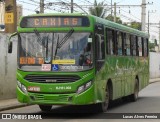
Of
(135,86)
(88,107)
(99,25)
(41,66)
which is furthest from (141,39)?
(41,66)

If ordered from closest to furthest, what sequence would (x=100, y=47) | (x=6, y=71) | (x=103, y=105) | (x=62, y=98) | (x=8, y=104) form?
(x=62, y=98), (x=100, y=47), (x=103, y=105), (x=8, y=104), (x=6, y=71)

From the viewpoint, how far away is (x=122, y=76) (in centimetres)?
1783

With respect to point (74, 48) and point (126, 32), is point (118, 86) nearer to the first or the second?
point (126, 32)

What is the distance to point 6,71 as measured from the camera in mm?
20016

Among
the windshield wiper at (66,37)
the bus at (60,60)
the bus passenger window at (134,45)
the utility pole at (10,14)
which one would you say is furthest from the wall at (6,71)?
the windshield wiper at (66,37)

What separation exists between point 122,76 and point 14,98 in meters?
5.20

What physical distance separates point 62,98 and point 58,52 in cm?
131

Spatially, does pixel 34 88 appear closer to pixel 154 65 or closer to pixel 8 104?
pixel 8 104

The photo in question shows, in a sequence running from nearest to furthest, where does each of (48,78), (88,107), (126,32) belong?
(48,78), (88,107), (126,32)

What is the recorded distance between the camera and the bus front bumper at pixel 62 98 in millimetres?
13500

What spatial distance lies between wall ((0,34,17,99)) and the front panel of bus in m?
5.61

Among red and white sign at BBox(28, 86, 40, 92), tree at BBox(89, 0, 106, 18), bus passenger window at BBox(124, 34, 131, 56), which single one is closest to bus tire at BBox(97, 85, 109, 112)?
red and white sign at BBox(28, 86, 40, 92)

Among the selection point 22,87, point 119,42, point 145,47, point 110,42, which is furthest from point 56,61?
point 145,47

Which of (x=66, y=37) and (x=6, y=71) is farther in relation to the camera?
(x=6, y=71)
